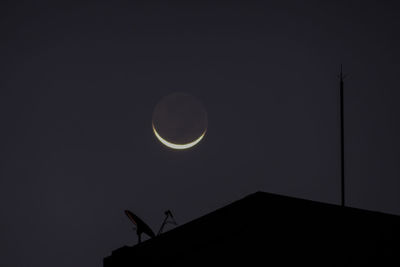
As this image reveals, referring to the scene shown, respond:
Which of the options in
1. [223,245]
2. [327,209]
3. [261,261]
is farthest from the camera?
[327,209]

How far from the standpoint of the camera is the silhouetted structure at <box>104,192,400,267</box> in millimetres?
4125

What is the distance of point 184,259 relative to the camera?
4.36 metres

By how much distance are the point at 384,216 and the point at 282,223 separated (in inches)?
52.4

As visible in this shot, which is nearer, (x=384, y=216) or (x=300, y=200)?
(x=384, y=216)

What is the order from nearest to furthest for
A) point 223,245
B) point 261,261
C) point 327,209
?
1. point 261,261
2. point 223,245
3. point 327,209

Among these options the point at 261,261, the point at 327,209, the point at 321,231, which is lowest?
the point at 261,261

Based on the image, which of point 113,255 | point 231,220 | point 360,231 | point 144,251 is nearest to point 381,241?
point 360,231

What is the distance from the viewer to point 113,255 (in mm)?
4422

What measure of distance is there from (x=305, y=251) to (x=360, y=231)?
32.6 inches

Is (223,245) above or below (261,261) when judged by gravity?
above

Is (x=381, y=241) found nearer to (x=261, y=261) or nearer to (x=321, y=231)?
(x=321, y=231)

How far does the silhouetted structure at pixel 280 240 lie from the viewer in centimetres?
412

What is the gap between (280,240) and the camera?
14.6 ft

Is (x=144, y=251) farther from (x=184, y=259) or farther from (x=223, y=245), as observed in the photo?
(x=223, y=245)
